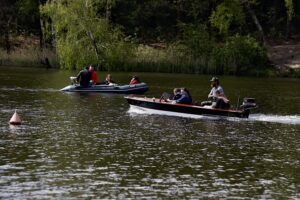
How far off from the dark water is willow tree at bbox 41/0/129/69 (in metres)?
23.5

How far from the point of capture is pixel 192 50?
225 feet

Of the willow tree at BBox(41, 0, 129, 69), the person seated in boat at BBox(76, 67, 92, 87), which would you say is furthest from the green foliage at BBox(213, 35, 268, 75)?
the person seated in boat at BBox(76, 67, 92, 87)

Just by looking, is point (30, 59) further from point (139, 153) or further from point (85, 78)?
point (139, 153)

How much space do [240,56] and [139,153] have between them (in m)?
46.5

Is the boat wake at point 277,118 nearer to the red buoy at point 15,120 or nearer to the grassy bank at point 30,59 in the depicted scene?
the red buoy at point 15,120

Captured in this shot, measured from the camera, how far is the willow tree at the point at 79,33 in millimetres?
62781

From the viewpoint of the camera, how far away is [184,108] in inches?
1308

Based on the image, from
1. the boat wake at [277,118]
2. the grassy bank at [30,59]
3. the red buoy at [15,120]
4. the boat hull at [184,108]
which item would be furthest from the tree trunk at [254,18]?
the red buoy at [15,120]

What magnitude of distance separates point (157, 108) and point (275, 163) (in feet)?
42.7

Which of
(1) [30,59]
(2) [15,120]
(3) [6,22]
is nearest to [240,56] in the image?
(1) [30,59]

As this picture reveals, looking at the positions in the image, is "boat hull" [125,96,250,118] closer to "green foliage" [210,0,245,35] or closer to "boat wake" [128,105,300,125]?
"boat wake" [128,105,300,125]

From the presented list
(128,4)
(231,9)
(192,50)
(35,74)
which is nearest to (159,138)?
(35,74)

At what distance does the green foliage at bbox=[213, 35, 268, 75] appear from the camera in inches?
2635

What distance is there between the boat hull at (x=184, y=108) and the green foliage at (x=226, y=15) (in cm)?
3840
